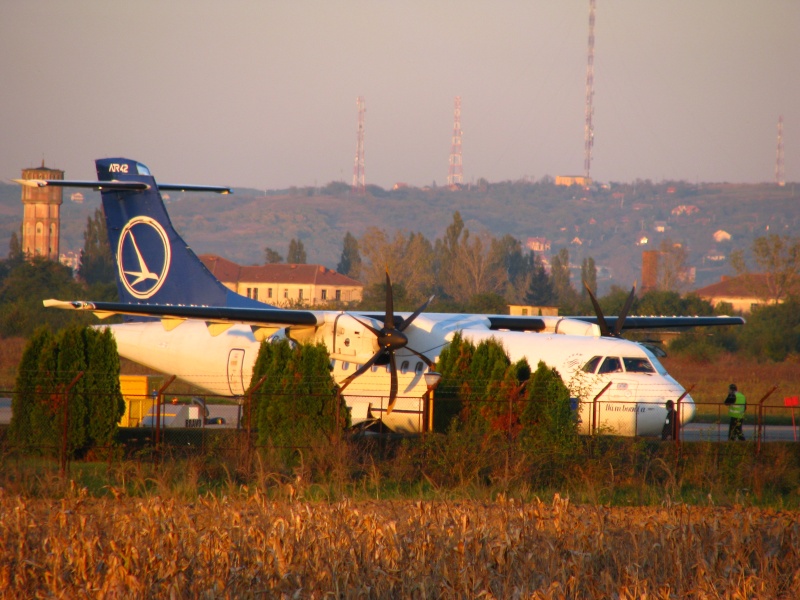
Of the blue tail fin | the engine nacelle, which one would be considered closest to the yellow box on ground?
the blue tail fin

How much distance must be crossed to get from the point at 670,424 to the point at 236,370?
8936 millimetres

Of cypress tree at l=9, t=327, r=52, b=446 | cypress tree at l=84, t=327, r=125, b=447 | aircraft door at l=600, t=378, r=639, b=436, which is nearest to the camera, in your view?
cypress tree at l=9, t=327, r=52, b=446

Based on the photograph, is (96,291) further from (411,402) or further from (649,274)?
(649,274)

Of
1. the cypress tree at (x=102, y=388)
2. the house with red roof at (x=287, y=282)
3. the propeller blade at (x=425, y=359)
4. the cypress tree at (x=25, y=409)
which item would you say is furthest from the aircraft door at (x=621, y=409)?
the house with red roof at (x=287, y=282)

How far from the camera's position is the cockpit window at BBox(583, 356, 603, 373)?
17534mm

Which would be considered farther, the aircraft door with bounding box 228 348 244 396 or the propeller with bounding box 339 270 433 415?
the aircraft door with bounding box 228 348 244 396

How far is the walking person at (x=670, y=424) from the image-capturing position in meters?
15.8

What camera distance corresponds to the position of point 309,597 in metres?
7.77

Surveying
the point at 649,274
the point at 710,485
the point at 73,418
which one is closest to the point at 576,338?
the point at 710,485

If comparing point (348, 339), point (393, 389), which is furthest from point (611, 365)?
point (348, 339)

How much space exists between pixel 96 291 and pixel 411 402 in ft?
165

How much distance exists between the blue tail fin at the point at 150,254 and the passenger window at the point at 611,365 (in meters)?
8.83

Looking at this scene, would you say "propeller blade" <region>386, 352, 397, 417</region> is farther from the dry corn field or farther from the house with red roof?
the house with red roof

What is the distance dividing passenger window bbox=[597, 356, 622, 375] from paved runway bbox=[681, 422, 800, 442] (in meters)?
4.02
